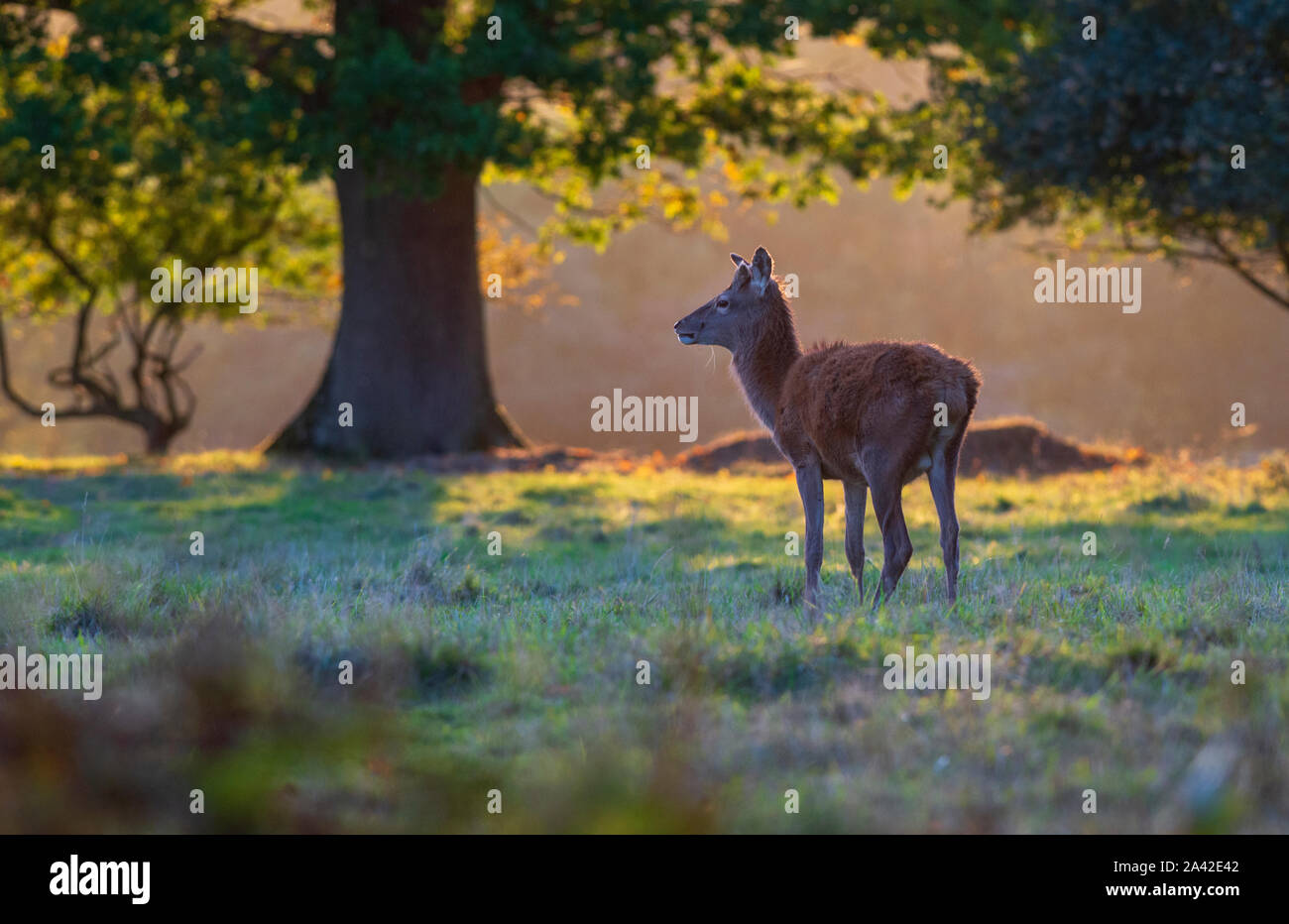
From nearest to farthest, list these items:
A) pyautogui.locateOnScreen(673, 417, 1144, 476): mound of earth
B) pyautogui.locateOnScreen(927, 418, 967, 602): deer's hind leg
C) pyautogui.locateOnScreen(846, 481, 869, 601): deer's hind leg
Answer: pyautogui.locateOnScreen(927, 418, 967, 602): deer's hind leg
pyautogui.locateOnScreen(846, 481, 869, 601): deer's hind leg
pyautogui.locateOnScreen(673, 417, 1144, 476): mound of earth

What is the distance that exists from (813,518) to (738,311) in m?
1.86

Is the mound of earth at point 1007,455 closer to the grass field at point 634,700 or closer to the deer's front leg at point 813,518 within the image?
the grass field at point 634,700

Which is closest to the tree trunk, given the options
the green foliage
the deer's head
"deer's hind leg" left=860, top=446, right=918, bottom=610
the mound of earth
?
the mound of earth

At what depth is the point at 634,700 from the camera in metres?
5.50

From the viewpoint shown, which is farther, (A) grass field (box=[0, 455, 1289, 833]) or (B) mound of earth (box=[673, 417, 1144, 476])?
(B) mound of earth (box=[673, 417, 1144, 476])

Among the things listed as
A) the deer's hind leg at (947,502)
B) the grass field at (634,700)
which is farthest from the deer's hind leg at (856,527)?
the deer's hind leg at (947,502)

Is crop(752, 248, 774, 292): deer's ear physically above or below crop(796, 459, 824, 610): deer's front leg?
above

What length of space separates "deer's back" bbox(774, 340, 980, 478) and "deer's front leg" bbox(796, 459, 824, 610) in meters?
0.10

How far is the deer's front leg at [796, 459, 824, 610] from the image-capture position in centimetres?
814

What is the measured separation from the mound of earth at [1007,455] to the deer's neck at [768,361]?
1096 cm

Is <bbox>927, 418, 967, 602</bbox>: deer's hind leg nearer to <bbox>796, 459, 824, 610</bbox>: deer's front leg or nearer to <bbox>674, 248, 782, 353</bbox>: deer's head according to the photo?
<bbox>796, 459, 824, 610</bbox>: deer's front leg

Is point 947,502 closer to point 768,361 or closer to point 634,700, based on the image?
point 768,361

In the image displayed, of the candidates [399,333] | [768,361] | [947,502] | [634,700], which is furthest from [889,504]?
[399,333]

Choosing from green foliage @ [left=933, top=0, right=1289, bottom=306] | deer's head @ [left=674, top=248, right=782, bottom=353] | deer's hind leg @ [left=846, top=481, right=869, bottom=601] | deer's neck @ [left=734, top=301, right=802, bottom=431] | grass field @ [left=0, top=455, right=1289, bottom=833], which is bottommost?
grass field @ [left=0, top=455, right=1289, bottom=833]
